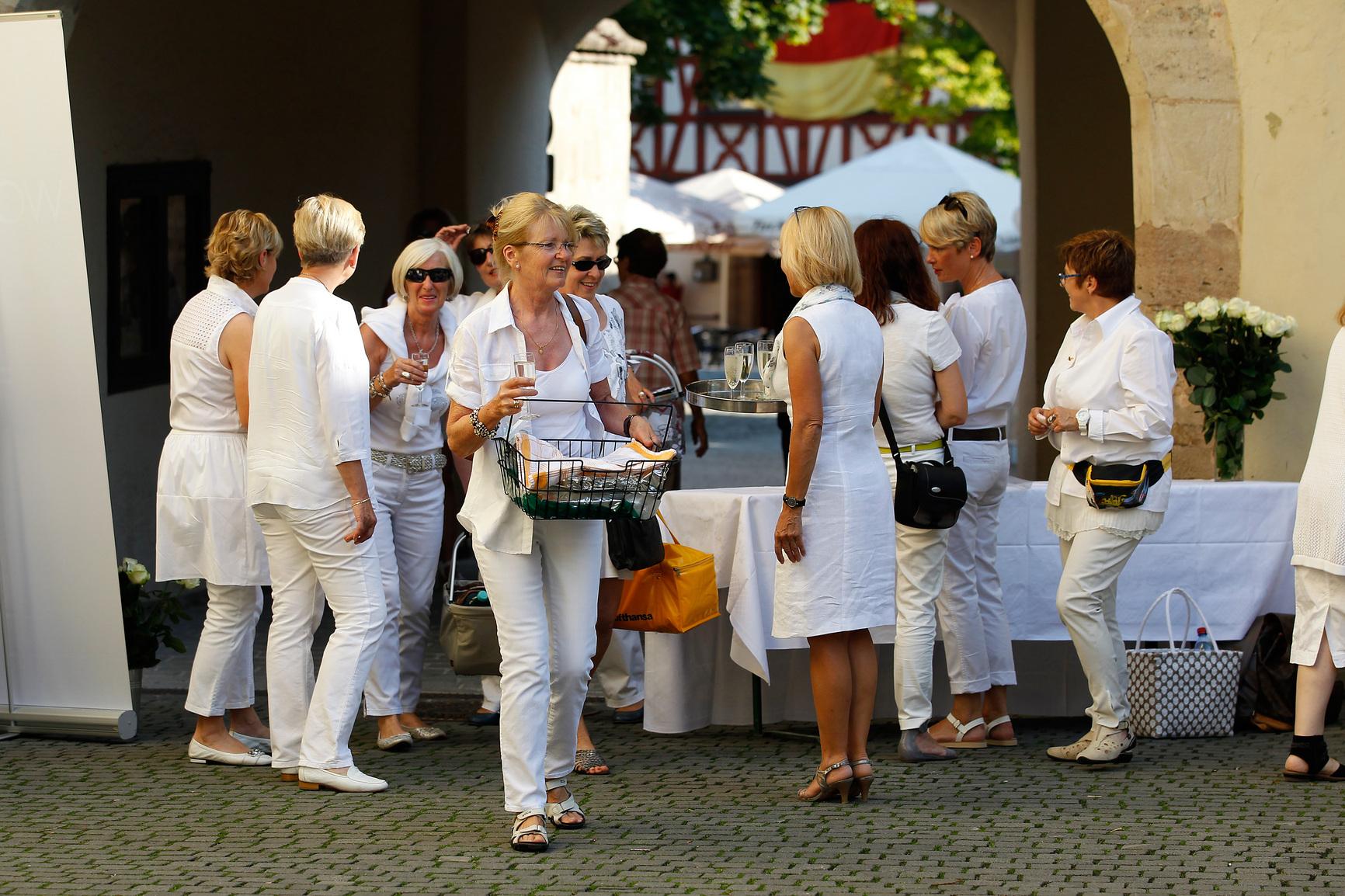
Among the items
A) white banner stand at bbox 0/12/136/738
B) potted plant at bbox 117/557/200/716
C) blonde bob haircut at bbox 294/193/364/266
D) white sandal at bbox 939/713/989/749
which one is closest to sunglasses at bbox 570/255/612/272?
blonde bob haircut at bbox 294/193/364/266

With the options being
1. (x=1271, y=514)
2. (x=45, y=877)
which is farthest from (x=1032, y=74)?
(x=45, y=877)

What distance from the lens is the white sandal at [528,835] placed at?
4480mm

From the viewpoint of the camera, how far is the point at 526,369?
13.5ft

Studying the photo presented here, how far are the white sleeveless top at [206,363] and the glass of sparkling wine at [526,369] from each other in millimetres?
1322

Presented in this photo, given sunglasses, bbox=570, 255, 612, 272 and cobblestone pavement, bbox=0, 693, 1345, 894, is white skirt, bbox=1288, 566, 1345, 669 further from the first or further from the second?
sunglasses, bbox=570, 255, 612, 272

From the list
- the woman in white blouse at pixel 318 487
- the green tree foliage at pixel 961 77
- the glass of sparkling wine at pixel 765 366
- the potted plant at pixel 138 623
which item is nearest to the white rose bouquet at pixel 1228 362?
the glass of sparkling wine at pixel 765 366

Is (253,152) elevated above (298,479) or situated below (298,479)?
above

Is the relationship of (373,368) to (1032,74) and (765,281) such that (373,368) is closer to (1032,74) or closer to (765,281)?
(1032,74)

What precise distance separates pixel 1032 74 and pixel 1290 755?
721 centimetres

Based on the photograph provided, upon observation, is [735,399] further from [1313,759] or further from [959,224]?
[1313,759]

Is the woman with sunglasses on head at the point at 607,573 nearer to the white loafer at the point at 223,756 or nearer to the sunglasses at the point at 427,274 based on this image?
the sunglasses at the point at 427,274

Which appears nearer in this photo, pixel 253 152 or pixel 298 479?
pixel 298 479

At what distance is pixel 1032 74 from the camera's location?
37.7 ft

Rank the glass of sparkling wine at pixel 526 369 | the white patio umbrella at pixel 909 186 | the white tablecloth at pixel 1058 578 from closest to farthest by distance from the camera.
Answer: the glass of sparkling wine at pixel 526 369, the white tablecloth at pixel 1058 578, the white patio umbrella at pixel 909 186
